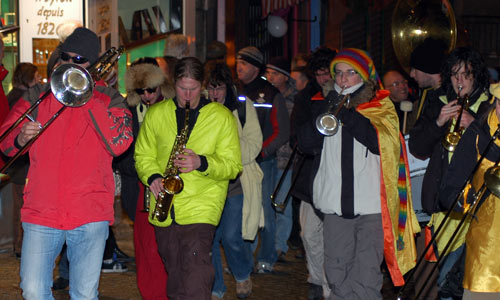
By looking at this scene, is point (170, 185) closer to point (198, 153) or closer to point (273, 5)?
point (198, 153)

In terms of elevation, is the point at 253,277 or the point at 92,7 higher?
the point at 92,7

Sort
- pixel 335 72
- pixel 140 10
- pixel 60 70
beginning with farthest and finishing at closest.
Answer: pixel 140 10, pixel 335 72, pixel 60 70

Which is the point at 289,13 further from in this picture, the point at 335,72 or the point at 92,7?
the point at 335,72

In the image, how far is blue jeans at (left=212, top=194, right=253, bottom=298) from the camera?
7.73 metres

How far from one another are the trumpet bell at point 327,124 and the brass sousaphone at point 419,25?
2.27 metres

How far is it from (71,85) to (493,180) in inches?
100

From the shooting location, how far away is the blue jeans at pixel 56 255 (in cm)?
523

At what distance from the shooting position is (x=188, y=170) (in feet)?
20.0

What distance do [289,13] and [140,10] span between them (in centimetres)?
564

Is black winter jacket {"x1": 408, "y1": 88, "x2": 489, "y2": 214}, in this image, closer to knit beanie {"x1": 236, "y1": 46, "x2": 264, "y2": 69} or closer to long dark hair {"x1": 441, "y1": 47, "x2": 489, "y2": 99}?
long dark hair {"x1": 441, "y1": 47, "x2": 489, "y2": 99}

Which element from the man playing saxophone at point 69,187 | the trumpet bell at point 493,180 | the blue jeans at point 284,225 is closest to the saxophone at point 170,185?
the man playing saxophone at point 69,187

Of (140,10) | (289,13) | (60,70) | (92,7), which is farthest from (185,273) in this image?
(289,13)

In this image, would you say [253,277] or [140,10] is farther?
[140,10]

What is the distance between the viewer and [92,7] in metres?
13.3
